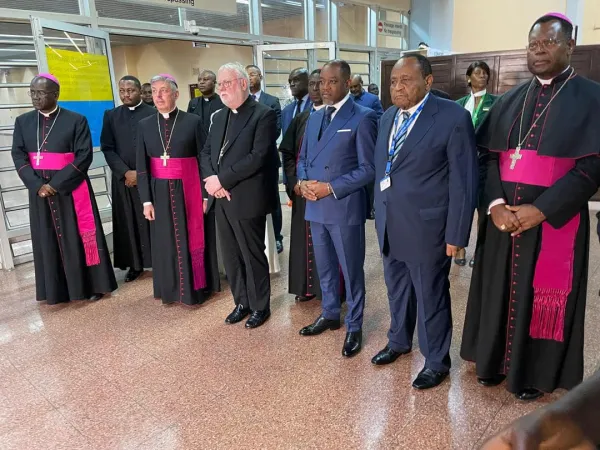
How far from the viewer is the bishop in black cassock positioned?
191cm

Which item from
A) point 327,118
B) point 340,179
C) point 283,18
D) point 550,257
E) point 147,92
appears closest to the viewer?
point 550,257

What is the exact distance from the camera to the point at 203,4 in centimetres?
613

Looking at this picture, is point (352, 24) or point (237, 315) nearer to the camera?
point (237, 315)

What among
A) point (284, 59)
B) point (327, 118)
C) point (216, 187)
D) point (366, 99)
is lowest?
point (216, 187)

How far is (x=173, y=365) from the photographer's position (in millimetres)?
2715

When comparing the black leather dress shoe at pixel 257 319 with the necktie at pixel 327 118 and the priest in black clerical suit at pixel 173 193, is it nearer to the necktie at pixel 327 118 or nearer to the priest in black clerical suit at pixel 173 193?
the priest in black clerical suit at pixel 173 193

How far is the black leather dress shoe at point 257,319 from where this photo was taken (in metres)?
3.14

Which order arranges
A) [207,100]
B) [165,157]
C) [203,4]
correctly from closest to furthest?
[165,157] → [207,100] → [203,4]

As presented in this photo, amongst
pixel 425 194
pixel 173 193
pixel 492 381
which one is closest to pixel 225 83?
pixel 173 193

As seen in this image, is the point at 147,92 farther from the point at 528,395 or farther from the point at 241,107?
the point at 528,395

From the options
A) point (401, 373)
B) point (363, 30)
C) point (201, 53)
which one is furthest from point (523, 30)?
point (401, 373)

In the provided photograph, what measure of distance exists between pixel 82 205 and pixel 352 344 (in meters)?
2.28

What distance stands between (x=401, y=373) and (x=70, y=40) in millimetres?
4072

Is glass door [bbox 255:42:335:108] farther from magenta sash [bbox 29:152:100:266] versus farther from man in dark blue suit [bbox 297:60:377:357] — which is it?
man in dark blue suit [bbox 297:60:377:357]
